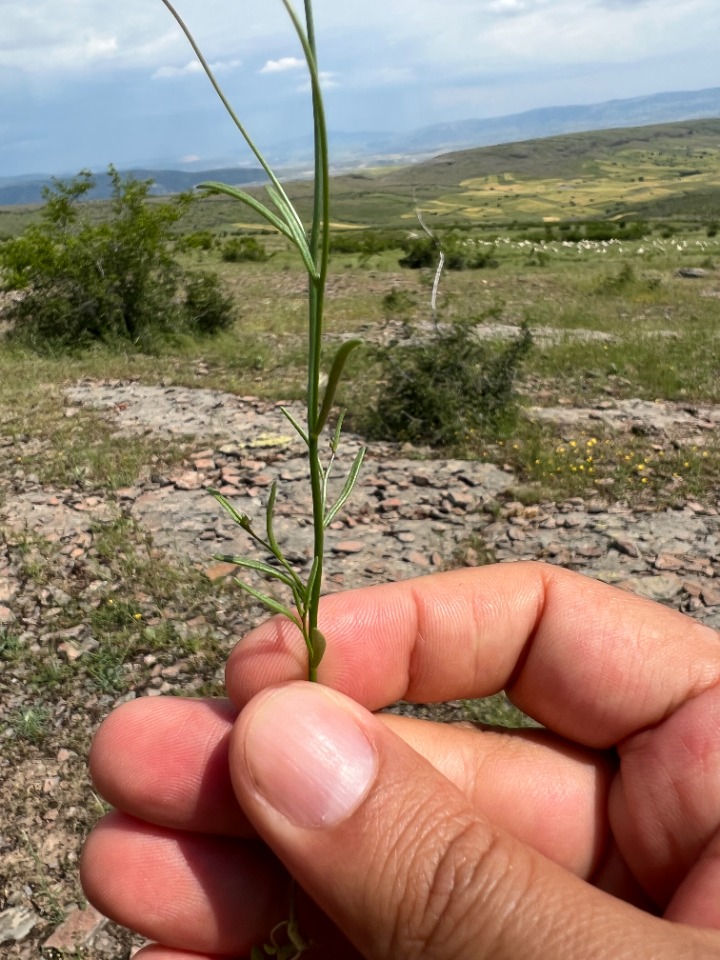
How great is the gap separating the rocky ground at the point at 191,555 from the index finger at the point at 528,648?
5.48 ft

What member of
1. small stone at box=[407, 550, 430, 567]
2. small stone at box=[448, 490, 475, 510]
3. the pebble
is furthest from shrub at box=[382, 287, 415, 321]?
small stone at box=[407, 550, 430, 567]

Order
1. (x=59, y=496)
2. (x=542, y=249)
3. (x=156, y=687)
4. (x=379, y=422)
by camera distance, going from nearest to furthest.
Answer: (x=156, y=687), (x=59, y=496), (x=379, y=422), (x=542, y=249)

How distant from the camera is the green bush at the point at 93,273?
443 inches

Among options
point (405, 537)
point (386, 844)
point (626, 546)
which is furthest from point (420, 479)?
point (386, 844)

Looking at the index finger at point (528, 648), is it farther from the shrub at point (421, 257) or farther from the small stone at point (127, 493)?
the shrub at point (421, 257)

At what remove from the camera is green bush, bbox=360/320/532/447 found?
7438mm

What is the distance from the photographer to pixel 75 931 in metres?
2.91

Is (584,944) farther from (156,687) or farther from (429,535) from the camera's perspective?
(429,535)

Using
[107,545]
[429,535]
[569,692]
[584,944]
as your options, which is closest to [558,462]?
[429,535]

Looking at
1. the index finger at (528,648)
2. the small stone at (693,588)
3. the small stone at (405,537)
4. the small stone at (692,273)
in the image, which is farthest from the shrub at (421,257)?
the index finger at (528,648)

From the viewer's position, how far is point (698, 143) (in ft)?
576

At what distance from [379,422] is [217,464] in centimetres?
174

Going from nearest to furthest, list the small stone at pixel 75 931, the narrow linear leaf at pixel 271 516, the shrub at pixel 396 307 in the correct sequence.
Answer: the narrow linear leaf at pixel 271 516 → the small stone at pixel 75 931 → the shrub at pixel 396 307

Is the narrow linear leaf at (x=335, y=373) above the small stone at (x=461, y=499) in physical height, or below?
above
